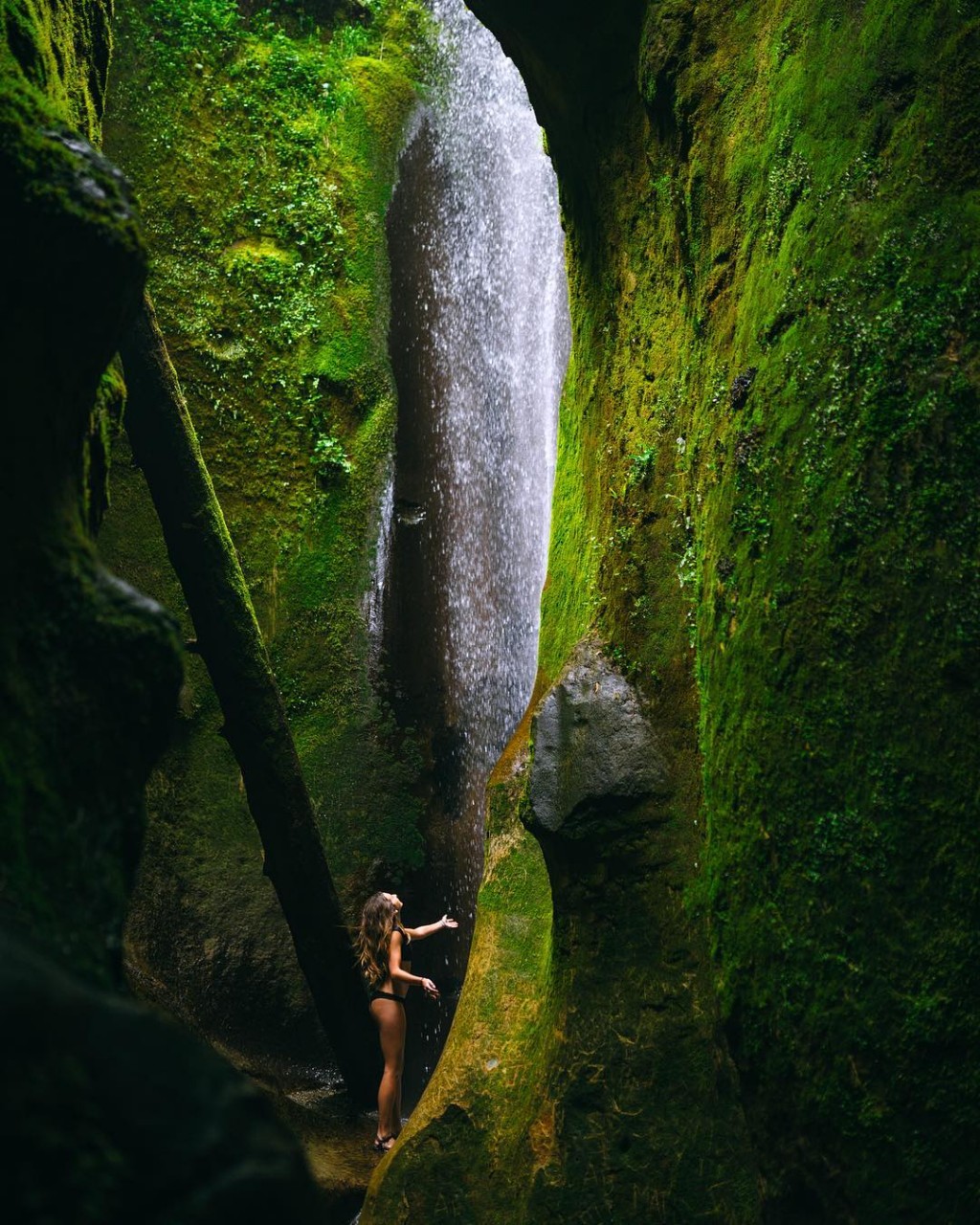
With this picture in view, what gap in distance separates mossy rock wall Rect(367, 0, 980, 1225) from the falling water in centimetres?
464

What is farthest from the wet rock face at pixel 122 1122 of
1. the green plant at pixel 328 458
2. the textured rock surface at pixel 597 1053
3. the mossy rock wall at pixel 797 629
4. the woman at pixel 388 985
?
the green plant at pixel 328 458

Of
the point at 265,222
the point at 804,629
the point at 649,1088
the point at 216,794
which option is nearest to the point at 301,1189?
the point at 804,629

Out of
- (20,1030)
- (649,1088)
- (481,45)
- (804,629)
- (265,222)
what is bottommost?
(649,1088)

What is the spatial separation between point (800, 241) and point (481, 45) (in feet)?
34.4

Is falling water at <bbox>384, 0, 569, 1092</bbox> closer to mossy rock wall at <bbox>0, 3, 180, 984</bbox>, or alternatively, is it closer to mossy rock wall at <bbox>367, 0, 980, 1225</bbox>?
mossy rock wall at <bbox>367, 0, 980, 1225</bbox>

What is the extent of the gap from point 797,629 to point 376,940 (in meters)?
5.06

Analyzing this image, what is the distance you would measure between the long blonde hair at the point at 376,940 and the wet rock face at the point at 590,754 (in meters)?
3.08

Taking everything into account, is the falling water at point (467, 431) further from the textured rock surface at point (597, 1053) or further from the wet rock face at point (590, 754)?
the wet rock face at point (590, 754)

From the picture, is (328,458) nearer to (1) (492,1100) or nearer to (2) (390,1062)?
(2) (390,1062)

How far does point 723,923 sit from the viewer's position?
3520 millimetres

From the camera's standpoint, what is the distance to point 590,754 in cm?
450

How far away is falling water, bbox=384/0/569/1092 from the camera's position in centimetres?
980

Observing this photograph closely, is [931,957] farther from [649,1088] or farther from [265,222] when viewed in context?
[265,222]

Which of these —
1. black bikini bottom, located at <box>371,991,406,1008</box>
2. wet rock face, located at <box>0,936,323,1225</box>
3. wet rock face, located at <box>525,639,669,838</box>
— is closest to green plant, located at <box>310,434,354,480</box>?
black bikini bottom, located at <box>371,991,406,1008</box>
